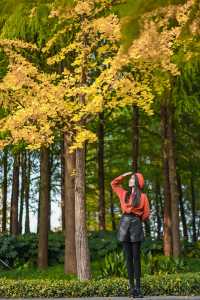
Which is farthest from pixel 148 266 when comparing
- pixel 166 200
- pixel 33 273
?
pixel 166 200

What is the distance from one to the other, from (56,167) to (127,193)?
Result: 19.6 meters

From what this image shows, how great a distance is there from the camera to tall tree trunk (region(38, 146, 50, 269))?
1529 centimetres

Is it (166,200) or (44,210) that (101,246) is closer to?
(166,200)

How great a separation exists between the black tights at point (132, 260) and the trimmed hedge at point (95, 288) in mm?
604

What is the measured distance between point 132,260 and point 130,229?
561mm

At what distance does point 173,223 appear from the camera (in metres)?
15.8

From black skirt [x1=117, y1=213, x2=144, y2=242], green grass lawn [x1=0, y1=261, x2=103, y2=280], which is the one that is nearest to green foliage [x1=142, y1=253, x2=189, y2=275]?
green grass lawn [x1=0, y1=261, x2=103, y2=280]

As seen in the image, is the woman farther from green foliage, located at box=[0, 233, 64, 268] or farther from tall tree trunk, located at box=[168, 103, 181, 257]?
green foliage, located at box=[0, 233, 64, 268]

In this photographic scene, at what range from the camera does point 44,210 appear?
50.1 ft

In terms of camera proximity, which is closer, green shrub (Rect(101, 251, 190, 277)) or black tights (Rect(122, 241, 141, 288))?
black tights (Rect(122, 241, 141, 288))

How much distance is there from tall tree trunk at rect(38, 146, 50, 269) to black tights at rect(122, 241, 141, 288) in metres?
6.15

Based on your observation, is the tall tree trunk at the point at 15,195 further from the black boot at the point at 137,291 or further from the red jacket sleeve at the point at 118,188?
the black boot at the point at 137,291

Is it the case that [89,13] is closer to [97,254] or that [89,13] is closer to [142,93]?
[142,93]

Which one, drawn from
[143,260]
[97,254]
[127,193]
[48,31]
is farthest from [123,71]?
[97,254]
